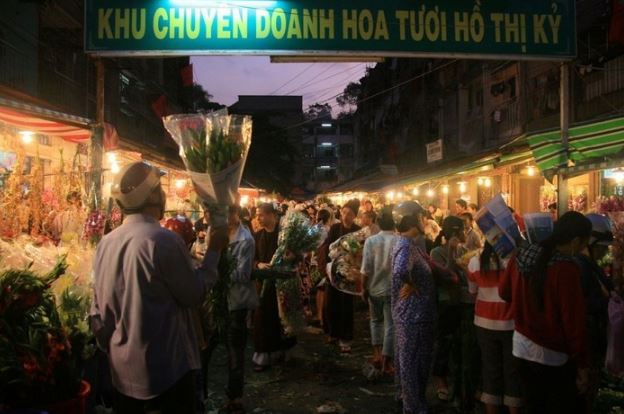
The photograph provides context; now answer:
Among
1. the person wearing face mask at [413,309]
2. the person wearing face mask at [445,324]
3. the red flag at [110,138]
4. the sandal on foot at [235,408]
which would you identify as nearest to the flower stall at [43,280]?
the red flag at [110,138]

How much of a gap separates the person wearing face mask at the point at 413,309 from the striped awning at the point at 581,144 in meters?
2.74

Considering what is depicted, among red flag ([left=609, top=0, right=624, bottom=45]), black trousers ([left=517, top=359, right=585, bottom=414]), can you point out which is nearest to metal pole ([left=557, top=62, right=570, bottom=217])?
black trousers ([left=517, top=359, right=585, bottom=414])

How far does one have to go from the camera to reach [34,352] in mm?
3338

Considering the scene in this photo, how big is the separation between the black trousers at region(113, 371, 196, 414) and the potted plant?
1.65 feet

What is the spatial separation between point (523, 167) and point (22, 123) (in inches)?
498

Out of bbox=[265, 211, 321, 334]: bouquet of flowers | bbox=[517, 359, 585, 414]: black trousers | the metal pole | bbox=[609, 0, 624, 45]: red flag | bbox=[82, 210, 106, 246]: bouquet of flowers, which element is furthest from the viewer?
bbox=[609, 0, 624, 45]: red flag

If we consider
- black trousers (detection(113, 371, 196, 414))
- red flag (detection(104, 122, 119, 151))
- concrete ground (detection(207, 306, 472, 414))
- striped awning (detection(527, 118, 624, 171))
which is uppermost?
red flag (detection(104, 122, 119, 151))

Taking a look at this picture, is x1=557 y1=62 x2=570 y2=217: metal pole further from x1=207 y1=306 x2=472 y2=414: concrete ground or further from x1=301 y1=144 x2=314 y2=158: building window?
x1=301 y1=144 x2=314 y2=158: building window

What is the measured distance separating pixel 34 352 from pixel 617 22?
1391cm

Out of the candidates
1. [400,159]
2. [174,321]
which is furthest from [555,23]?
[400,159]

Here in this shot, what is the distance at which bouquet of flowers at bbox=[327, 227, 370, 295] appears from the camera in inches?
305

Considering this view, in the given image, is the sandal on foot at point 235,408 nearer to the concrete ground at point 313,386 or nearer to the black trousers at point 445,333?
the concrete ground at point 313,386

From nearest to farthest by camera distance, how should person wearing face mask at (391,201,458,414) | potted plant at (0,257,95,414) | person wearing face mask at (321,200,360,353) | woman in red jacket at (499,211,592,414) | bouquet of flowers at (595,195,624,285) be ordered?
potted plant at (0,257,95,414), woman in red jacket at (499,211,592,414), person wearing face mask at (391,201,458,414), bouquet of flowers at (595,195,624,285), person wearing face mask at (321,200,360,353)

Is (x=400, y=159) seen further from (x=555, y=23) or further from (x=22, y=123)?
(x=22, y=123)
